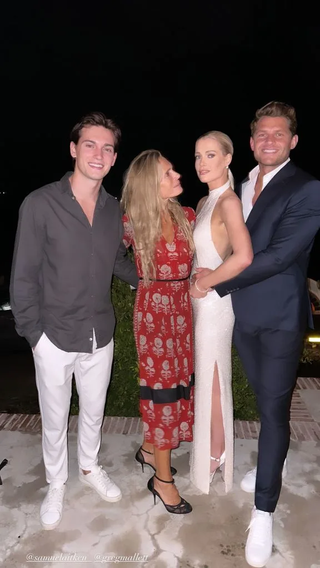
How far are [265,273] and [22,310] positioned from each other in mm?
1609

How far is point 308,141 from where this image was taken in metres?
49.6

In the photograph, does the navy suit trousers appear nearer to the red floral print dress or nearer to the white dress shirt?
the red floral print dress

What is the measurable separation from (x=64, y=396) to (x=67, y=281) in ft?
2.79

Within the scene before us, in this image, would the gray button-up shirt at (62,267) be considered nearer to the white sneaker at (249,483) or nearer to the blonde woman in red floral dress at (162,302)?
the blonde woman in red floral dress at (162,302)

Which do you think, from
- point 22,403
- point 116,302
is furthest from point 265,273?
point 22,403

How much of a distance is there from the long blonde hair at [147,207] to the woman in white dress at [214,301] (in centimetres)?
19

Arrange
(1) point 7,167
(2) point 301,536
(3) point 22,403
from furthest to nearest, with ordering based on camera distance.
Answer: (1) point 7,167, (3) point 22,403, (2) point 301,536

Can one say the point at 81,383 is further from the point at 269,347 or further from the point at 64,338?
the point at 269,347

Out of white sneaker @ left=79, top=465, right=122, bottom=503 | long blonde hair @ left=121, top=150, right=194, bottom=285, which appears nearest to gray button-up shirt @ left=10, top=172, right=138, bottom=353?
long blonde hair @ left=121, top=150, right=194, bottom=285

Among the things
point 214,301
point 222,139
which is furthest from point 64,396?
point 222,139

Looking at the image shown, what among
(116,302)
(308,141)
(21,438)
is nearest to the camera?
(21,438)

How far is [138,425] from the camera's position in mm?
4352

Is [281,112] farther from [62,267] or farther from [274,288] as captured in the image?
[62,267]

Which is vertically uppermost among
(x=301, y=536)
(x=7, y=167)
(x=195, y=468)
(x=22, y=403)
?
(x=7, y=167)
